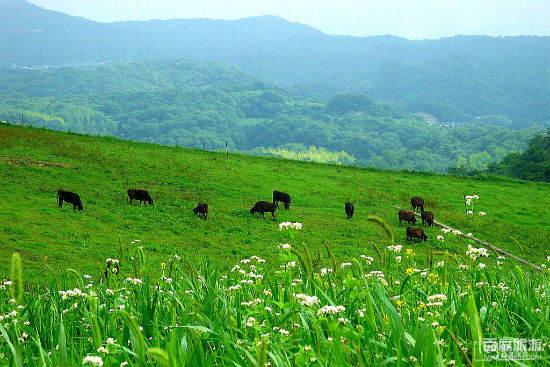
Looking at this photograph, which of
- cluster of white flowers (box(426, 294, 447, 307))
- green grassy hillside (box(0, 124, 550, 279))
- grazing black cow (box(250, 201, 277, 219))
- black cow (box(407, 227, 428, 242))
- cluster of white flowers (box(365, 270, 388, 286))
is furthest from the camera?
grazing black cow (box(250, 201, 277, 219))

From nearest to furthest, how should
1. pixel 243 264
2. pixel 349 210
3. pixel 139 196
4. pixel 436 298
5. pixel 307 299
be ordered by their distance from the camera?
pixel 307 299 < pixel 436 298 < pixel 243 264 < pixel 139 196 < pixel 349 210

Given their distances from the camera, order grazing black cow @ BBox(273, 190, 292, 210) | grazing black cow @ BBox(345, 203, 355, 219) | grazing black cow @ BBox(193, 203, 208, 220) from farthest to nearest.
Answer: grazing black cow @ BBox(273, 190, 292, 210) → grazing black cow @ BBox(345, 203, 355, 219) → grazing black cow @ BBox(193, 203, 208, 220)

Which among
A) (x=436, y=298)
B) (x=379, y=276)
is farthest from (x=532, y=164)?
(x=436, y=298)

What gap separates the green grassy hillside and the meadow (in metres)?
0.17

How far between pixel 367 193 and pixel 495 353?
3881 centimetres

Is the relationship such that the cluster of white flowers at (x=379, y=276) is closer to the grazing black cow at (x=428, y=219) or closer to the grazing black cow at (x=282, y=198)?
the grazing black cow at (x=428, y=219)

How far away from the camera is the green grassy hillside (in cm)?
2184

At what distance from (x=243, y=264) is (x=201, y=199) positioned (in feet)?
59.7

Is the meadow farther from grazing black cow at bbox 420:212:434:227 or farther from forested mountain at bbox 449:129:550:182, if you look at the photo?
forested mountain at bbox 449:129:550:182

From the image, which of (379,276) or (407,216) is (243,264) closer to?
(379,276)

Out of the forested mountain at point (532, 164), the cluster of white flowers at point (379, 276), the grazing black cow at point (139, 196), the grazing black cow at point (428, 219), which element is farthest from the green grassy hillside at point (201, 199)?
the forested mountain at point (532, 164)

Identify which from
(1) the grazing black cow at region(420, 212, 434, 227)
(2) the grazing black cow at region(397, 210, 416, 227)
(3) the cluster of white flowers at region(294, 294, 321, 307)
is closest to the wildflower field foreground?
(3) the cluster of white flowers at region(294, 294, 321, 307)

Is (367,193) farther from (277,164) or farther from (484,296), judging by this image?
(484,296)

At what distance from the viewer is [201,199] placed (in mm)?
33562
